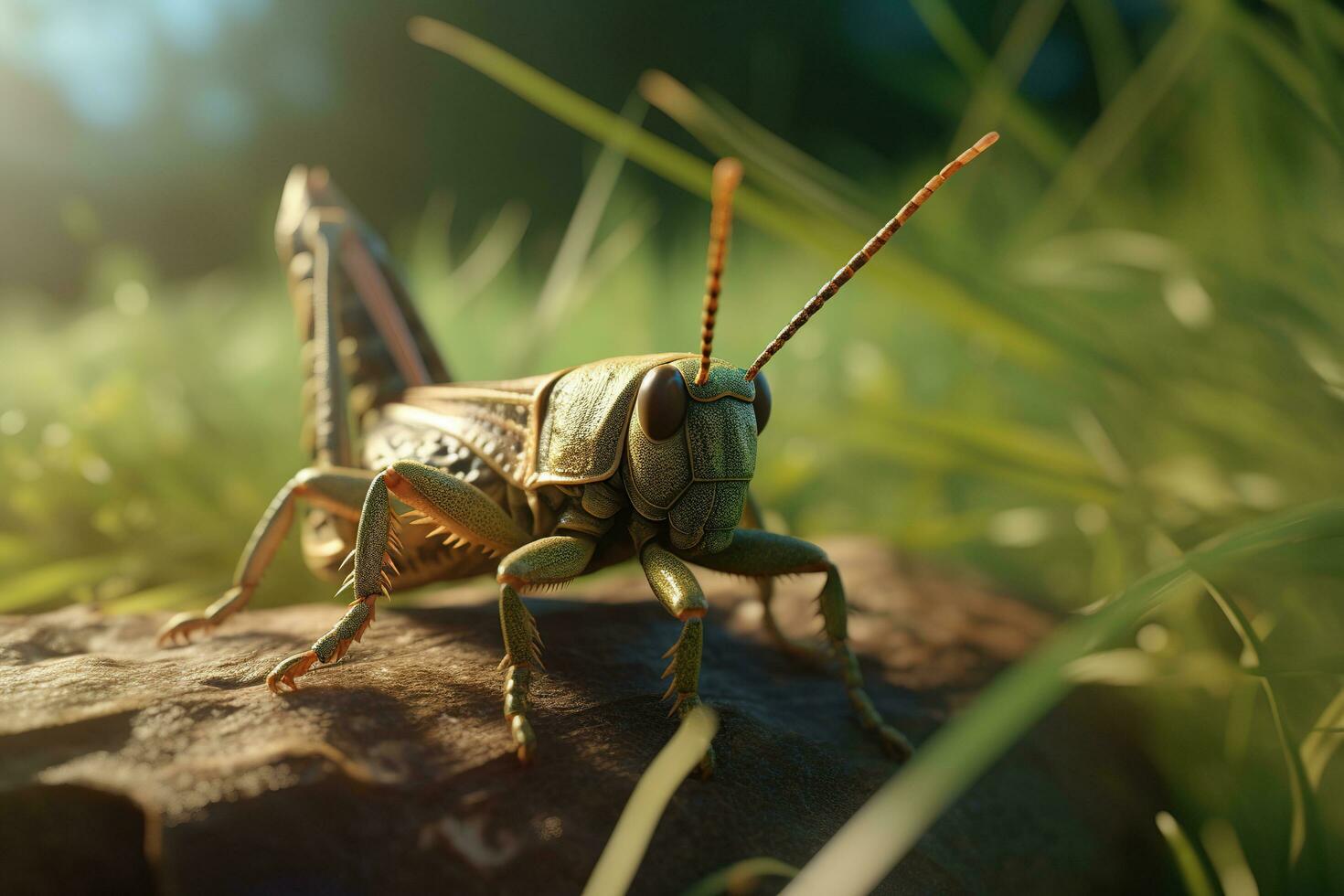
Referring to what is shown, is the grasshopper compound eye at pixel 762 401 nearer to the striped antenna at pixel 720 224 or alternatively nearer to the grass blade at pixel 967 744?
the striped antenna at pixel 720 224

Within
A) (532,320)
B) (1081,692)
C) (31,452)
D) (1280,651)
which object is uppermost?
(532,320)

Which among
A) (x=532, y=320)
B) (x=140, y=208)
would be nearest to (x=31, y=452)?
(x=532, y=320)

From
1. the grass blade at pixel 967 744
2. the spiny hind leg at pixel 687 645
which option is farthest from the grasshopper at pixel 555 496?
the grass blade at pixel 967 744

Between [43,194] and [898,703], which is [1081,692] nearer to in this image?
[898,703]

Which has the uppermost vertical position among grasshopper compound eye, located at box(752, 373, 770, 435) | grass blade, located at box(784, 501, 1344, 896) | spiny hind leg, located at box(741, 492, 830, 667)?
grasshopper compound eye, located at box(752, 373, 770, 435)

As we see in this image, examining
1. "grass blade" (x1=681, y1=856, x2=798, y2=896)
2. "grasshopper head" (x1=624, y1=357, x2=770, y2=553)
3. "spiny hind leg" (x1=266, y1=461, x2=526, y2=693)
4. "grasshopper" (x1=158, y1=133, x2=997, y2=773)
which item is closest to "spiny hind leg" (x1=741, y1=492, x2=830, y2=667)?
"grasshopper" (x1=158, y1=133, x2=997, y2=773)

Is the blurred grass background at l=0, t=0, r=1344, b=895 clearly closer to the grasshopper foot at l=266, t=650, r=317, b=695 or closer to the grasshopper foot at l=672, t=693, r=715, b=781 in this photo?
the grasshopper foot at l=672, t=693, r=715, b=781
